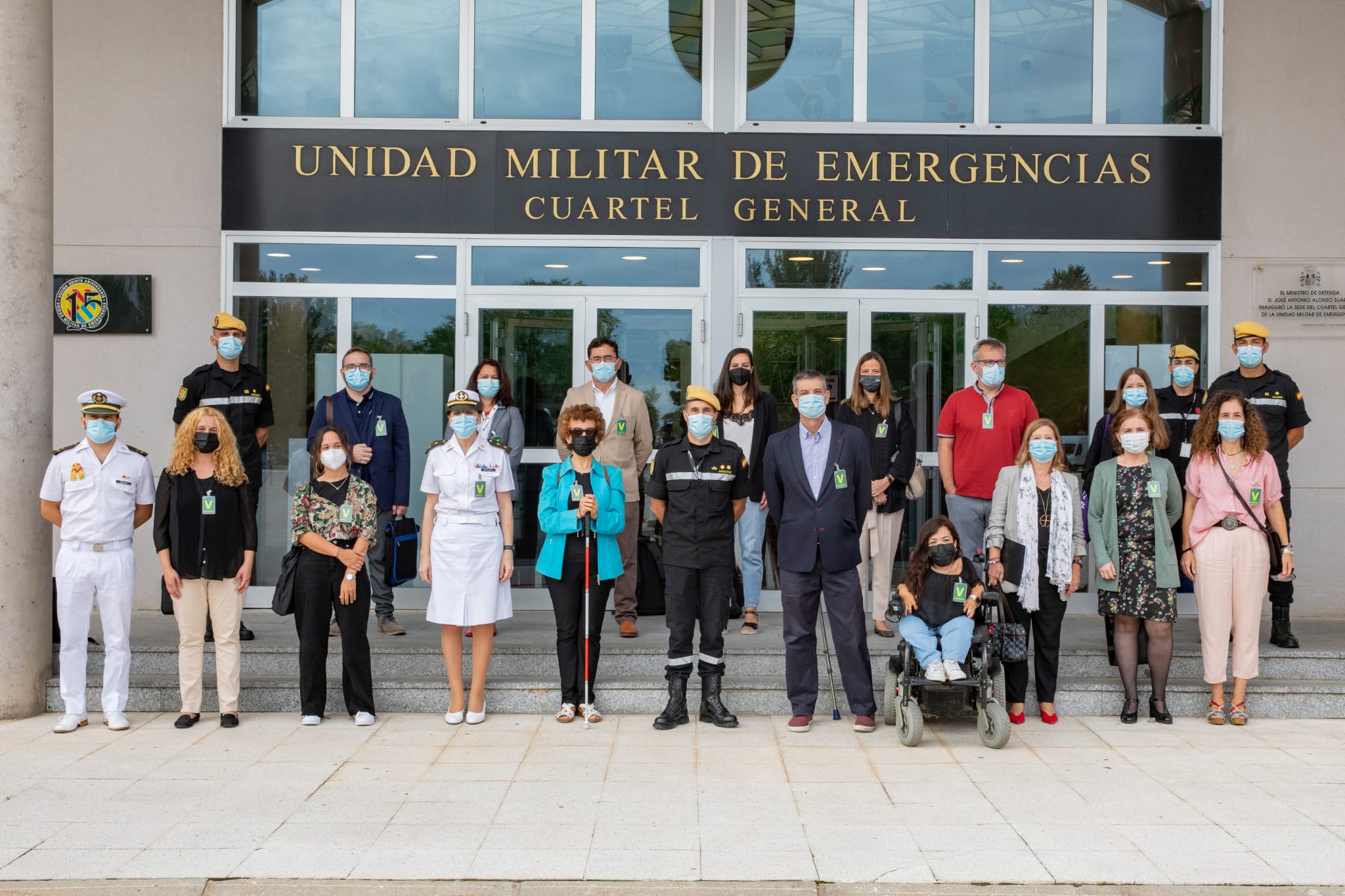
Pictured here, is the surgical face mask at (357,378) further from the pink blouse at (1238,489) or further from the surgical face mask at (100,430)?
the pink blouse at (1238,489)

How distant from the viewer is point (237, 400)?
7621mm

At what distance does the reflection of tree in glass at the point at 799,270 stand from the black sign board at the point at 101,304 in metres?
4.72

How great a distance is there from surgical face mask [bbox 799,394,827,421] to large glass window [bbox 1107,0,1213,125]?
4.30 m

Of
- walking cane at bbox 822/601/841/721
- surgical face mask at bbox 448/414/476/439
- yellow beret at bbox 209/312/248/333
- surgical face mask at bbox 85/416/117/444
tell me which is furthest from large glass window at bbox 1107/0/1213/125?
surgical face mask at bbox 85/416/117/444

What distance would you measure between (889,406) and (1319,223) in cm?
392

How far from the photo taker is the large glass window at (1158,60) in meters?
9.02

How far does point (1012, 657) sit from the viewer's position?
6.48m

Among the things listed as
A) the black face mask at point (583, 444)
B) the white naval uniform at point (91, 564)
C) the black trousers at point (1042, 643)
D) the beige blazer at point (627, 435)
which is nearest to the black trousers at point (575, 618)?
the black face mask at point (583, 444)

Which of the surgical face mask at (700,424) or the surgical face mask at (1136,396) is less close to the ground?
the surgical face mask at (1136,396)

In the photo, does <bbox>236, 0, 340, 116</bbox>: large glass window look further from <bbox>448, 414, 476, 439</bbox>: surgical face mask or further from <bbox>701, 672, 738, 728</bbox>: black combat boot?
<bbox>701, 672, 738, 728</bbox>: black combat boot

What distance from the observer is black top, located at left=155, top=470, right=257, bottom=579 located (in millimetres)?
6504

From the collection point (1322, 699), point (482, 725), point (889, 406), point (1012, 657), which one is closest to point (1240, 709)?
point (1322, 699)

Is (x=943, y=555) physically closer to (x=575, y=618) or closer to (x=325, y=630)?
(x=575, y=618)

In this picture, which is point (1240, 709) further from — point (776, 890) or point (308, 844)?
point (308, 844)
